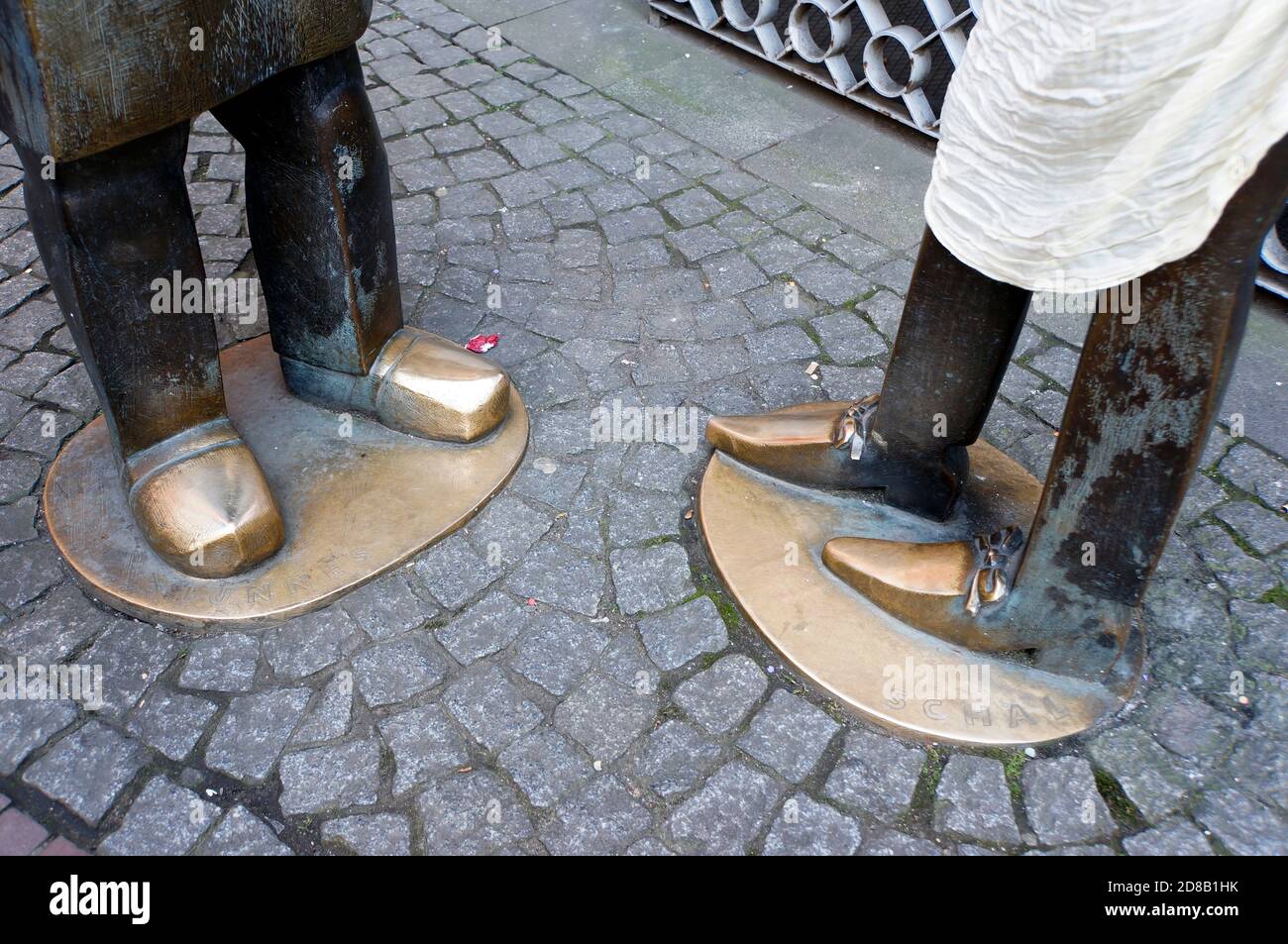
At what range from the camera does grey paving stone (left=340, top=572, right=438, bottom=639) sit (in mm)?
2379

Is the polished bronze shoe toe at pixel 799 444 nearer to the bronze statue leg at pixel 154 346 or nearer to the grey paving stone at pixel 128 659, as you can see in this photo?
the bronze statue leg at pixel 154 346

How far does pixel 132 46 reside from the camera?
178 cm

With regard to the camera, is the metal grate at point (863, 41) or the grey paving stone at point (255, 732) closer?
the grey paving stone at point (255, 732)

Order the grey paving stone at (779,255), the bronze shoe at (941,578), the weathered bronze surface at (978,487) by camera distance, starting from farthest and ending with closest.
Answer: the grey paving stone at (779,255) → the bronze shoe at (941,578) → the weathered bronze surface at (978,487)

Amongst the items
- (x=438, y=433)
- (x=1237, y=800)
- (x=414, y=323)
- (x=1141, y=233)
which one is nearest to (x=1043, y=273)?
(x=1141, y=233)

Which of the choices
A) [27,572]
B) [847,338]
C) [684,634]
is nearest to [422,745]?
[684,634]

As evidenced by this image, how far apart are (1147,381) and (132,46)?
1.86 metres

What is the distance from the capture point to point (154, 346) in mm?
2213

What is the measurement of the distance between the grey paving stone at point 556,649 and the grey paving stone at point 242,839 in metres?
0.60

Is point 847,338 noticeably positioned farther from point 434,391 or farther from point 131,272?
point 131,272

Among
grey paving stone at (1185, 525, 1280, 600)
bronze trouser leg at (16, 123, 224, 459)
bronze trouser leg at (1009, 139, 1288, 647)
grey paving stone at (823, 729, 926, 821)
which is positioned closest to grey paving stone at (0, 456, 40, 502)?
bronze trouser leg at (16, 123, 224, 459)

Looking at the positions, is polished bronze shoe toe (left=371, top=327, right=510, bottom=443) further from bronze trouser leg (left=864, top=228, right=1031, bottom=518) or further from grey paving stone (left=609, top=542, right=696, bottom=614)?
bronze trouser leg (left=864, top=228, right=1031, bottom=518)

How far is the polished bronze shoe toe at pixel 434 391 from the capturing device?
2676 millimetres

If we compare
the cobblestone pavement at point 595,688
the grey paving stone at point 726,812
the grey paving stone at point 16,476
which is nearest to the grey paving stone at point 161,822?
the cobblestone pavement at point 595,688
